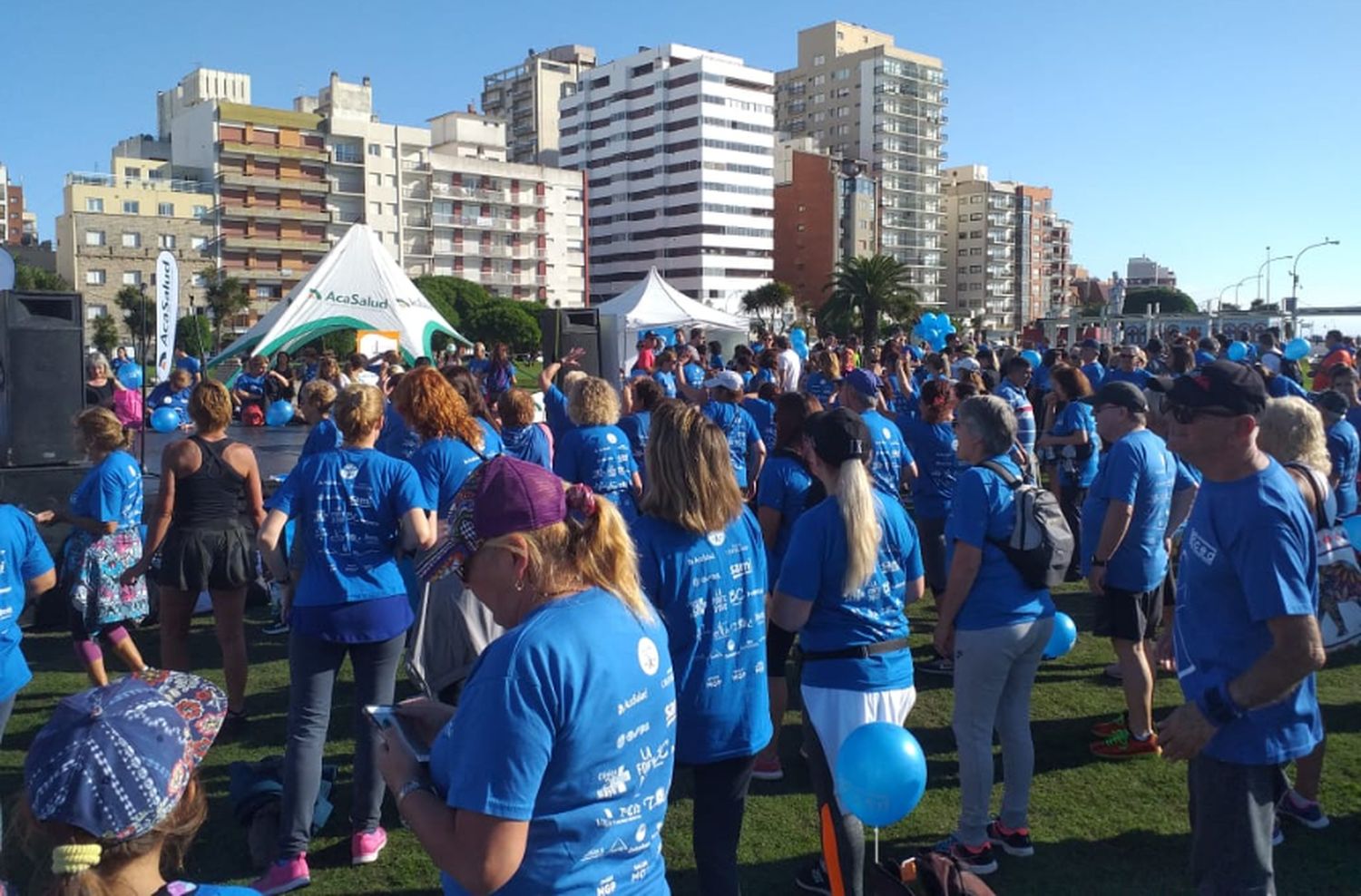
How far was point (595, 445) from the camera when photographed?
573 centimetres

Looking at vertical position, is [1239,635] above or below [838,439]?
below

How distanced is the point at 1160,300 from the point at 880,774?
442ft

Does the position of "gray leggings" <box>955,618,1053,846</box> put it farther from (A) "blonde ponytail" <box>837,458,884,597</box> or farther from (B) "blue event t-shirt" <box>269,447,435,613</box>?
(B) "blue event t-shirt" <box>269,447,435,613</box>

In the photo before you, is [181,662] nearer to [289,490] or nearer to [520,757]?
[289,490]

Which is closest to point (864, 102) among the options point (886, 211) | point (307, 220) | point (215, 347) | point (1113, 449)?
point (886, 211)

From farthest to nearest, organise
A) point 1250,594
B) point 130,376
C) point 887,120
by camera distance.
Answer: point 887,120, point 130,376, point 1250,594

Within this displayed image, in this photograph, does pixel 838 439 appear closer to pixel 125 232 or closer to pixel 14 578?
pixel 14 578

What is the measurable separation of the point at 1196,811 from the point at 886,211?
12055cm

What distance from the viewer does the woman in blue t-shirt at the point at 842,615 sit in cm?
333

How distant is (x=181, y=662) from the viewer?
5.43m

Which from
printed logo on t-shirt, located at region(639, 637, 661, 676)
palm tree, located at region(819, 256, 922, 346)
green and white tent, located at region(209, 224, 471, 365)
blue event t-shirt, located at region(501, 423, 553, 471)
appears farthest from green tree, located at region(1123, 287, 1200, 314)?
printed logo on t-shirt, located at region(639, 637, 661, 676)

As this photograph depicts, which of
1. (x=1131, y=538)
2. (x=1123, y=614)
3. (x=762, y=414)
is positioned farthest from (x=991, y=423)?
(x=762, y=414)

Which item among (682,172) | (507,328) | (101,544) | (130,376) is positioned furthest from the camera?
(682,172)

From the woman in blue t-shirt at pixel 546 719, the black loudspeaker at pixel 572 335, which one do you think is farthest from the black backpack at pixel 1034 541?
the black loudspeaker at pixel 572 335
